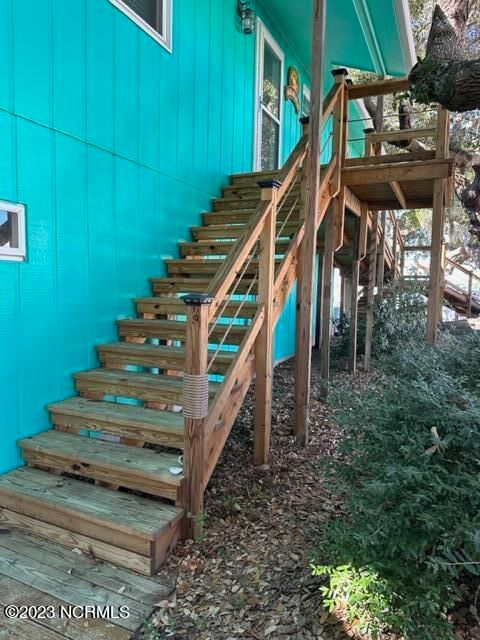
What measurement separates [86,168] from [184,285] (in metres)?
1.26

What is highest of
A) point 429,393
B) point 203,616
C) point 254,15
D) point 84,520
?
point 254,15

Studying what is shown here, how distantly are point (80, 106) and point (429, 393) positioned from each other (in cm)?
302

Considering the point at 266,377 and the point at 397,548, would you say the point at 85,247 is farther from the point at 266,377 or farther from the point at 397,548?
the point at 397,548

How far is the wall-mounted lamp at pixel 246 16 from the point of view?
5358 millimetres

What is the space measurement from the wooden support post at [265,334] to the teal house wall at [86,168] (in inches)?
51.5

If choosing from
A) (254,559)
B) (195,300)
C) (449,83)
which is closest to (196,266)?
(195,300)

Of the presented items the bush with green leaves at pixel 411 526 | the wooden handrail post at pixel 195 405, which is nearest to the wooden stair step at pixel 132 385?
the wooden handrail post at pixel 195 405

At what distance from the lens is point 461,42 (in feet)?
11.2

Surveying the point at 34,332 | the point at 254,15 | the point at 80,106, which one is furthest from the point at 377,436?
the point at 254,15

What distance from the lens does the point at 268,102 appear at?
6.46 metres

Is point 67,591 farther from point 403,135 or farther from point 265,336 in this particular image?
point 403,135

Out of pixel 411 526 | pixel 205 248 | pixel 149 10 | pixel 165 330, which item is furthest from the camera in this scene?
pixel 205 248

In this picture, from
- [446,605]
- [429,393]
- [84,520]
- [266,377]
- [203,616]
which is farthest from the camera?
[266,377]

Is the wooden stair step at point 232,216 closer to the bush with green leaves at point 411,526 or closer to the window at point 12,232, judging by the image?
the window at point 12,232
